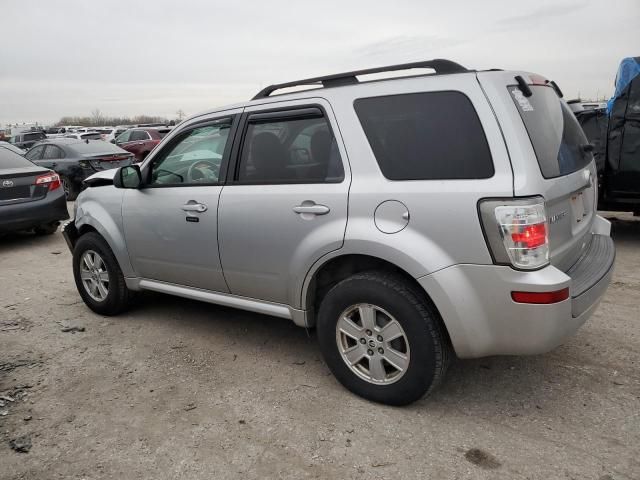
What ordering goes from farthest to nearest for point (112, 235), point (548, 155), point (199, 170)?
point (112, 235)
point (199, 170)
point (548, 155)

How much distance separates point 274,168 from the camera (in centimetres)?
340

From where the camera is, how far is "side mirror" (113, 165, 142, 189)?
4.14m

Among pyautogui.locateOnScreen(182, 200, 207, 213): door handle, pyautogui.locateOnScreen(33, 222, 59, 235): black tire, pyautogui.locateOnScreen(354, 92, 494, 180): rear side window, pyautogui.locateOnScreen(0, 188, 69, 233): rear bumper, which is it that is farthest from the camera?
pyautogui.locateOnScreen(33, 222, 59, 235): black tire

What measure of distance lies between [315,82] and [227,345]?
204 centimetres

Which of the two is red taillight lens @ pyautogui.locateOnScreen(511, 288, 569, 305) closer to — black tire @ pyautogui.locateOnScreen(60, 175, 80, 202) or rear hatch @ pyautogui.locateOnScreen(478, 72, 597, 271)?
rear hatch @ pyautogui.locateOnScreen(478, 72, 597, 271)

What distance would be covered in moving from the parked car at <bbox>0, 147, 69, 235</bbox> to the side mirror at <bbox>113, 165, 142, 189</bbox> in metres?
4.32

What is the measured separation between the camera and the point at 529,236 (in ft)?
8.16

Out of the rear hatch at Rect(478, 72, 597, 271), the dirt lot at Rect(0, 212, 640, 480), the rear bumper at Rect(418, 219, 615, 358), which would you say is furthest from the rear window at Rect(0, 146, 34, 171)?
the rear hatch at Rect(478, 72, 597, 271)

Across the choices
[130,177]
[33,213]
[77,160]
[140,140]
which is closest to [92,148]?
[77,160]

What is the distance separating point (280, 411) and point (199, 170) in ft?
6.09

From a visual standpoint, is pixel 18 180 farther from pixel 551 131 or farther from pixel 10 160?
pixel 551 131

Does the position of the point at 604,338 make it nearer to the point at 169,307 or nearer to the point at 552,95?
the point at 552,95

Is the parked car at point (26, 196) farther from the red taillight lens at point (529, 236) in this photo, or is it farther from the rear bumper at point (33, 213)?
the red taillight lens at point (529, 236)

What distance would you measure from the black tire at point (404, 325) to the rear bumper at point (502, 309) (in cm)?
11
